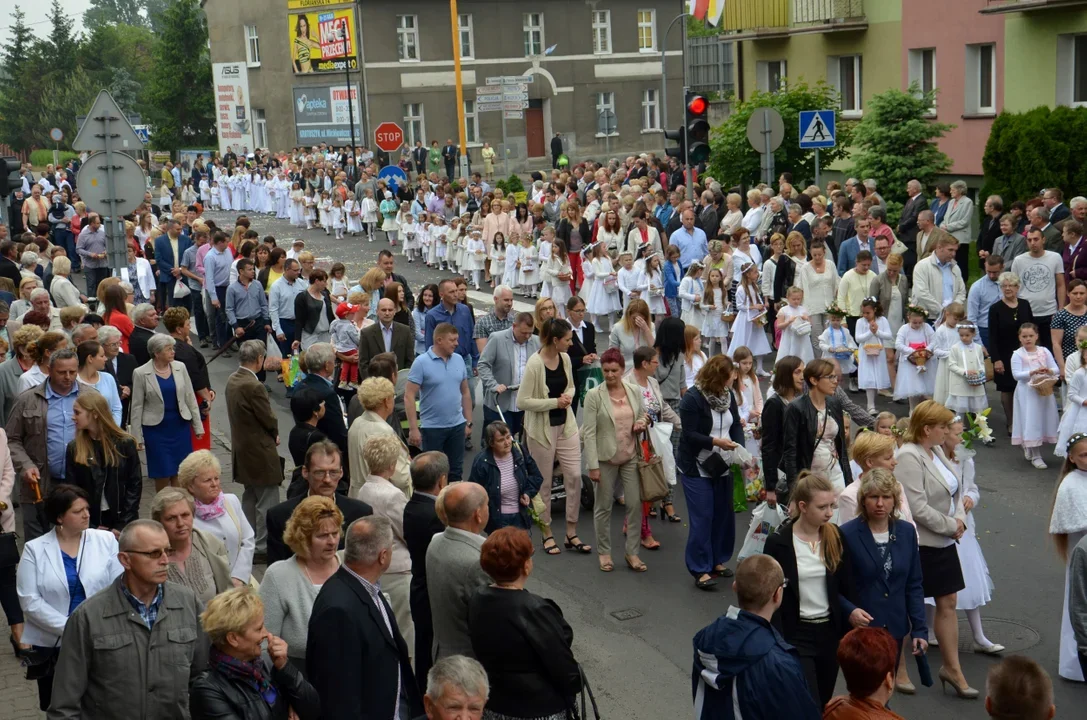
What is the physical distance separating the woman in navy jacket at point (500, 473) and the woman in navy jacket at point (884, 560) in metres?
2.66

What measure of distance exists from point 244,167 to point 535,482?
136 feet

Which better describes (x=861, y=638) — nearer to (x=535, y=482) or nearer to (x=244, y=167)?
(x=535, y=482)

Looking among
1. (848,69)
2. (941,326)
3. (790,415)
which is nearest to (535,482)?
(790,415)

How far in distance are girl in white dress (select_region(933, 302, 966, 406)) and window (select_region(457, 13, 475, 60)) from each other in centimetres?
4562

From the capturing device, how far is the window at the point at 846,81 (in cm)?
3170

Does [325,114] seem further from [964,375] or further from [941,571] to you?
[941,571]

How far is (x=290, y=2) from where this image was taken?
60.0 meters

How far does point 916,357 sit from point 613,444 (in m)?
5.54

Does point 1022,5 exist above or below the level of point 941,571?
above

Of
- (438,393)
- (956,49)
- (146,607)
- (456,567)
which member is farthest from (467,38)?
(146,607)

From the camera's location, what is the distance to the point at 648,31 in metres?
62.3

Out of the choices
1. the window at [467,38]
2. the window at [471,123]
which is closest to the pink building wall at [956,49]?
the window at [471,123]

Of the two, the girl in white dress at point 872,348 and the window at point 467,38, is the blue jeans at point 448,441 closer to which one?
the girl in white dress at point 872,348

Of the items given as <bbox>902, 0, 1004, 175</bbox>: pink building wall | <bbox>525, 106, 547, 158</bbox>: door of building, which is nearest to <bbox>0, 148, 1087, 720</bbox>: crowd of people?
<bbox>902, 0, 1004, 175</bbox>: pink building wall
